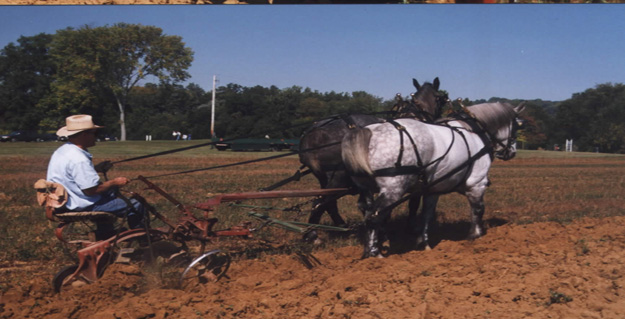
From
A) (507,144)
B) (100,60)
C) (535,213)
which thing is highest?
(100,60)

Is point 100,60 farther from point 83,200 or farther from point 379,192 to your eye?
point 379,192

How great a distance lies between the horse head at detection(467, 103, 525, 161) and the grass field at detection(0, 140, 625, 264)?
162 centimetres

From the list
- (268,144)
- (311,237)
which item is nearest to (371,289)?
(311,237)

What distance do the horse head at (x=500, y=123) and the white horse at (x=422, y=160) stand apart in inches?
0.6

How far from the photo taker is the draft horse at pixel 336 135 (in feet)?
24.3

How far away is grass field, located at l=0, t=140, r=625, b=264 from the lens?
7383mm

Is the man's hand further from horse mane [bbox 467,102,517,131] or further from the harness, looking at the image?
horse mane [bbox 467,102,517,131]

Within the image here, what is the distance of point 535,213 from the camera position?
10.7 m

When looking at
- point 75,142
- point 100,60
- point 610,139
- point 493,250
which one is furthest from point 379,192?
point 610,139

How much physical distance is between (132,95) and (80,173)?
2.53 meters

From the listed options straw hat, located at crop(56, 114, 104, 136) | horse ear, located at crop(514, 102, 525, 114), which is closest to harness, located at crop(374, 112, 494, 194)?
horse ear, located at crop(514, 102, 525, 114)

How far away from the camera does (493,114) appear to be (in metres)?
7.90

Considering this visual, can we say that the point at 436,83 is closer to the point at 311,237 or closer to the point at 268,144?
the point at 311,237

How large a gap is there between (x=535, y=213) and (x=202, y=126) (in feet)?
21.1
